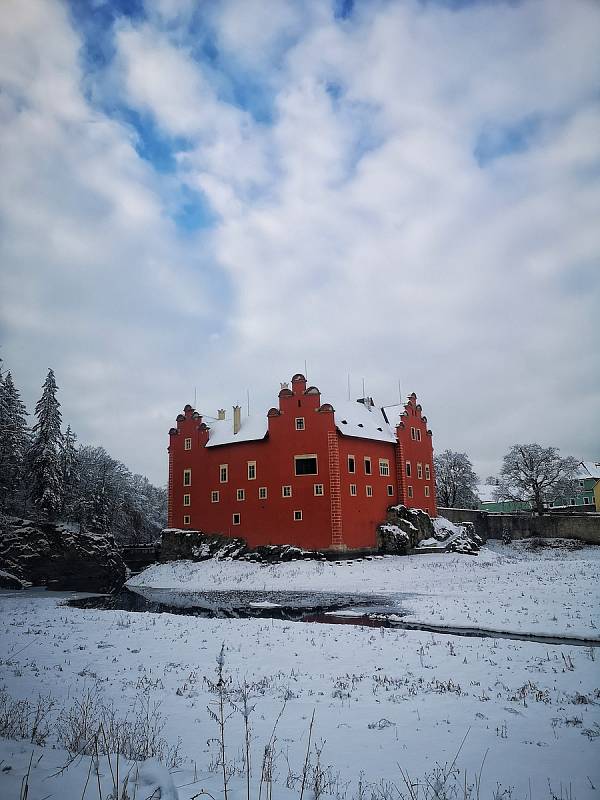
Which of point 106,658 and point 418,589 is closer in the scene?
point 106,658

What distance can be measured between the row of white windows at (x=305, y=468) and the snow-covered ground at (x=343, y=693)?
2809cm

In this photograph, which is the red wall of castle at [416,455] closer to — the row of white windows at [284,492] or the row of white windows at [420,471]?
the row of white windows at [420,471]

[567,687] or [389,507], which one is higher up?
[389,507]

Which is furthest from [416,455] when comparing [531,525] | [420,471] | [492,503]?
[492,503]

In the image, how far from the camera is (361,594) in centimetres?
2820

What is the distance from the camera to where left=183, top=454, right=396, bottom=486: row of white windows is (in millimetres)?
47656

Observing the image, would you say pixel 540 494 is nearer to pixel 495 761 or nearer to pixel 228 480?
pixel 228 480

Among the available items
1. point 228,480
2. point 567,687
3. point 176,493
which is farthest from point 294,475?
point 567,687

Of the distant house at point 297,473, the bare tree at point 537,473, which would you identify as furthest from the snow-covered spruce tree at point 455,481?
the distant house at point 297,473

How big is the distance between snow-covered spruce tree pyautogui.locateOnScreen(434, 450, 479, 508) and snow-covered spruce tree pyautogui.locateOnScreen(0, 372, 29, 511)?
69124 mm

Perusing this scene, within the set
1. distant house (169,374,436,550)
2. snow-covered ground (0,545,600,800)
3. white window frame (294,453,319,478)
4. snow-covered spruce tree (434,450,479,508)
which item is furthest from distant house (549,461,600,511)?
snow-covered ground (0,545,600,800)

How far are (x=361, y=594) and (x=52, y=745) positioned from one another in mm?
24071

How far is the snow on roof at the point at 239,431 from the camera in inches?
1993

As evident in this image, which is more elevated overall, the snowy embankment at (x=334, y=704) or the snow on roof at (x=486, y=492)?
the snow on roof at (x=486, y=492)
